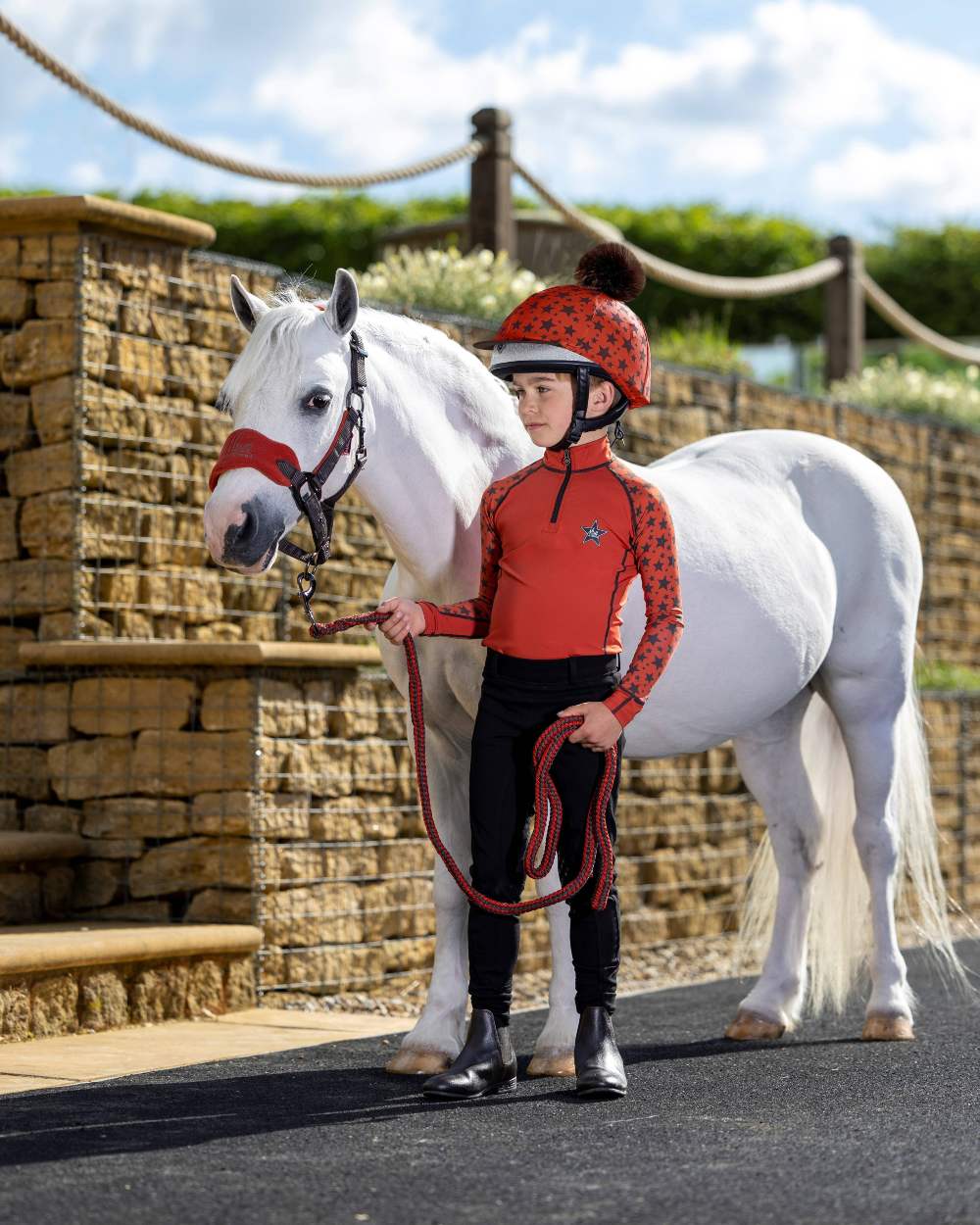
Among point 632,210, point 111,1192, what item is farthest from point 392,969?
point 632,210

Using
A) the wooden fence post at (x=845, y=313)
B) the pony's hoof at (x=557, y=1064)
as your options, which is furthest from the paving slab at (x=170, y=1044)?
the wooden fence post at (x=845, y=313)

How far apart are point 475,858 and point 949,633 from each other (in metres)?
6.51

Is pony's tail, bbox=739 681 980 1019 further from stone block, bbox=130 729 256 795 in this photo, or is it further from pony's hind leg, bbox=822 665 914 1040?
stone block, bbox=130 729 256 795

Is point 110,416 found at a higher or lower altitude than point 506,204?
lower

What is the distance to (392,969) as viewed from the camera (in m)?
5.98

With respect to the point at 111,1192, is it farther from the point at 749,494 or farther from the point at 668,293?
the point at 668,293

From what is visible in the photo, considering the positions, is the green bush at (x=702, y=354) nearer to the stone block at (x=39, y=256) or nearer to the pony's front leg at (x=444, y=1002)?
the stone block at (x=39, y=256)

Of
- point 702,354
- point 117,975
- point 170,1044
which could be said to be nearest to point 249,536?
point 170,1044

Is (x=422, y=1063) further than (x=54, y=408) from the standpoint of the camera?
No

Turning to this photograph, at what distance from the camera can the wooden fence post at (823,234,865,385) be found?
1103cm

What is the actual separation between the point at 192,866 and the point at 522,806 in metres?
1.99

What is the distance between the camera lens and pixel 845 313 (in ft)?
36.4

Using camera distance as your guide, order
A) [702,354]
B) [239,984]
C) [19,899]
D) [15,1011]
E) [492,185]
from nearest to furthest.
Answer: [15,1011] < [239,984] < [19,899] < [492,185] < [702,354]

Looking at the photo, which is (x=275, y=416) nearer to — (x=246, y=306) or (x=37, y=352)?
(x=246, y=306)
